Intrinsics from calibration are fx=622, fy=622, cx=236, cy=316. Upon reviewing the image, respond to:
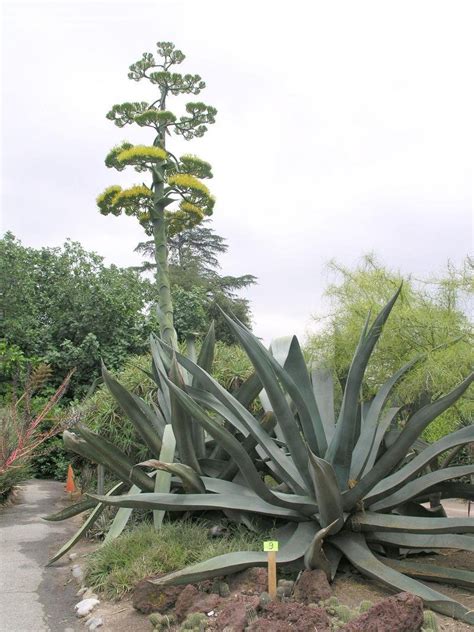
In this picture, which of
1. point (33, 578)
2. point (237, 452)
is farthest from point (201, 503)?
point (33, 578)

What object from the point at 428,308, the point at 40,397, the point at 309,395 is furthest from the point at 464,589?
the point at 40,397

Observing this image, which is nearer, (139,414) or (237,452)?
(237,452)

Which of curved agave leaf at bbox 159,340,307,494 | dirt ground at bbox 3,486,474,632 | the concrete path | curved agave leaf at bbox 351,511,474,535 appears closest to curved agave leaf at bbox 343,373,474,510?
curved agave leaf at bbox 351,511,474,535

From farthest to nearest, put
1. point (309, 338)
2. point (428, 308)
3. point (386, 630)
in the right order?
point (309, 338) < point (428, 308) < point (386, 630)

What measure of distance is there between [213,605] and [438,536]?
1414 mm

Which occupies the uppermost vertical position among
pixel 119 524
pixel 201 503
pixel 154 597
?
pixel 201 503

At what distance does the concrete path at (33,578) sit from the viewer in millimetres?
3881

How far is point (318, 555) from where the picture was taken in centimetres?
361

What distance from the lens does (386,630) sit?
278 cm

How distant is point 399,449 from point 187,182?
3.70m

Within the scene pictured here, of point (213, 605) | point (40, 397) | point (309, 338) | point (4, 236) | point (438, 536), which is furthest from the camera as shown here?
point (4, 236)

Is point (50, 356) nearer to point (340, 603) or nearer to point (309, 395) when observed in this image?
point (309, 395)

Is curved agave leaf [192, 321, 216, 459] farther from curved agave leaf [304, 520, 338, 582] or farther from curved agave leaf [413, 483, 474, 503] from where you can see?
curved agave leaf [413, 483, 474, 503]

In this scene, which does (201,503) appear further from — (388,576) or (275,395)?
(388,576)
